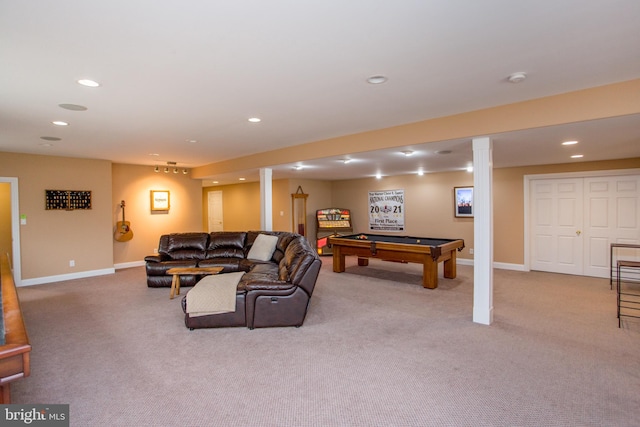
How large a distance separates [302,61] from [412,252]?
4098 millimetres

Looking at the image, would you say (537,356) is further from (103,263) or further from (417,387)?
(103,263)

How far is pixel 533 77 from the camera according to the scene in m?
2.72

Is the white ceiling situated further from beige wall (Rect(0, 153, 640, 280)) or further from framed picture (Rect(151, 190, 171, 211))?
framed picture (Rect(151, 190, 171, 211))

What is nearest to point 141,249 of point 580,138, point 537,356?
point 537,356

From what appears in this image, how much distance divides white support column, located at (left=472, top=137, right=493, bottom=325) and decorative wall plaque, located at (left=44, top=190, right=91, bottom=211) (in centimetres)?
714

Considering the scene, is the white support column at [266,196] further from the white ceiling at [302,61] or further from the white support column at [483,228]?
the white support column at [483,228]

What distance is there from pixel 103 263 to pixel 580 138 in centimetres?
846

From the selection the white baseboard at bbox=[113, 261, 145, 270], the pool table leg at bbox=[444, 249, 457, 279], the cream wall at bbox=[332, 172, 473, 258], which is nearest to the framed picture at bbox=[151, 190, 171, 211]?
the white baseboard at bbox=[113, 261, 145, 270]

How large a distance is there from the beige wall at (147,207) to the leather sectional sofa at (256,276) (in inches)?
74.7

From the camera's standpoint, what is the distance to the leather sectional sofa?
3771mm

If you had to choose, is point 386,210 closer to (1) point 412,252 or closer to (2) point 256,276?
(1) point 412,252

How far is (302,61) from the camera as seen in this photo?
93.6 inches

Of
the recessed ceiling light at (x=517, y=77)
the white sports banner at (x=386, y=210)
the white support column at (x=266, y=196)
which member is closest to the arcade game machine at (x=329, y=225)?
the white sports banner at (x=386, y=210)

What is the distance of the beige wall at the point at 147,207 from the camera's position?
7.48m
